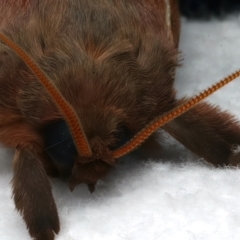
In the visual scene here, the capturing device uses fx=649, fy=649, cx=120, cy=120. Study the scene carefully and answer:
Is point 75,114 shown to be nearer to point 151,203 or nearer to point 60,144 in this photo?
point 60,144

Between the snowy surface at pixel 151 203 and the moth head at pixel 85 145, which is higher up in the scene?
the moth head at pixel 85 145

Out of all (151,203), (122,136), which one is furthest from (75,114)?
(151,203)

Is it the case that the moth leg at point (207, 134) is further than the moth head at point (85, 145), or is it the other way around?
the moth leg at point (207, 134)

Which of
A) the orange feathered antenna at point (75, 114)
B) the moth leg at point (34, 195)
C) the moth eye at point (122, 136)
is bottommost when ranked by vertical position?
the moth leg at point (34, 195)

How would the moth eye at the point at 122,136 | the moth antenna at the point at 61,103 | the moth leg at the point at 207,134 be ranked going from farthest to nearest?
the moth leg at the point at 207,134 → the moth eye at the point at 122,136 → the moth antenna at the point at 61,103

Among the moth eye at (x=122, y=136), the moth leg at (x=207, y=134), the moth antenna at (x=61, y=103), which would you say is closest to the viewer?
the moth antenna at (x=61, y=103)

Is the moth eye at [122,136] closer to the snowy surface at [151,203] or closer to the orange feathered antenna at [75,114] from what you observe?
the orange feathered antenna at [75,114]

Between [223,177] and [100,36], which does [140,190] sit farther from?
[100,36]

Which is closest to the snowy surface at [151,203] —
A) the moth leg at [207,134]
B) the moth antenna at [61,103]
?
the moth leg at [207,134]
